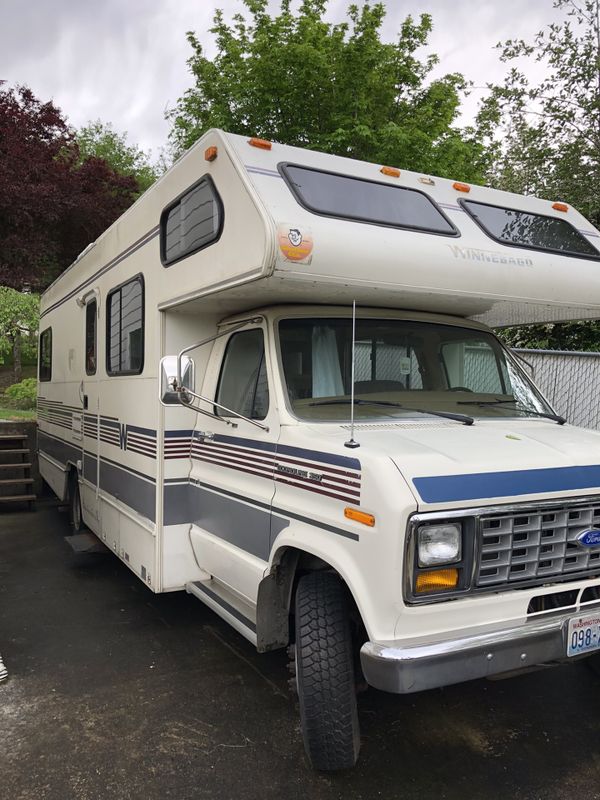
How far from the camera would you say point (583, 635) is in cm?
278

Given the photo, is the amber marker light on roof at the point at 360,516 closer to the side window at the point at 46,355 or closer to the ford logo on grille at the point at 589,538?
the ford logo on grille at the point at 589,538

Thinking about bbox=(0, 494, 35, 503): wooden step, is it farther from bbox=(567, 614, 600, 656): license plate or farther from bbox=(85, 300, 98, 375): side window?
bbox=(567, 614, 600, 656): license plate

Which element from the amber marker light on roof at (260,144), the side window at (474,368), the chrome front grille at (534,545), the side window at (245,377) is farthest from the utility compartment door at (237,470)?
the side window at (474,368)

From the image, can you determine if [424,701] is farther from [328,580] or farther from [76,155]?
[76,155]

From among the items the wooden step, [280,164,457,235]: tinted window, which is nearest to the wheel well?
[280,164,457,235]: tinted window

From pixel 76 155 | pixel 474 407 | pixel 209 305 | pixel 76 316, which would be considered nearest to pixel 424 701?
pixel 474 407

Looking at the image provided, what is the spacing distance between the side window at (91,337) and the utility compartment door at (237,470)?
231 cm

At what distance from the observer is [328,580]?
3021mm

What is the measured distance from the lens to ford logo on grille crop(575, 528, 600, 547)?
9.40ft

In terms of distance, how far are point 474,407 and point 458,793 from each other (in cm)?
199

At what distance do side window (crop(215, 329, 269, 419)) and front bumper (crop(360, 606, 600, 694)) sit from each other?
4.97 feet

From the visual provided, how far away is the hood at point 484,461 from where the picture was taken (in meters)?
2.61

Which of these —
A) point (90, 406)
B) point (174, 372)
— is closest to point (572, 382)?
point (90, 406)

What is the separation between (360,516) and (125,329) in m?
3.20
